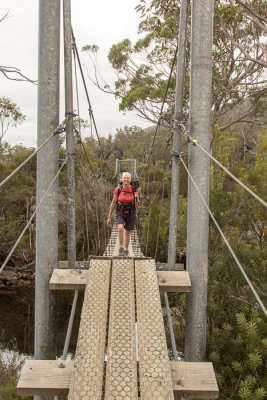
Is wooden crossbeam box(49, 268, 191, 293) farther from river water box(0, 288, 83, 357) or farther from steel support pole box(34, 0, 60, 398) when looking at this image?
river water box(0, 288, 83, 357)

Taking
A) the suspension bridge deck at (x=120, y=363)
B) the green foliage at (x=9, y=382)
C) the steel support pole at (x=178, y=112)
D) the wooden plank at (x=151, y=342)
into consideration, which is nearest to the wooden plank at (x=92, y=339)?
the suspension bridge deck at (x=120, y=363)

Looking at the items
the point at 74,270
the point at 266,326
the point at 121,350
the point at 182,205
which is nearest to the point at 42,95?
the point at 74,270

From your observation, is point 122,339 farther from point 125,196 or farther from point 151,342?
point 125,196

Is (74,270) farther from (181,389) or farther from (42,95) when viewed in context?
(42,95)

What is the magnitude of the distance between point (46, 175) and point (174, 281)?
89 centimetres

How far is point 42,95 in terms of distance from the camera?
6.18ft

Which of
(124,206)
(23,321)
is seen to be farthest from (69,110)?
(23,321)

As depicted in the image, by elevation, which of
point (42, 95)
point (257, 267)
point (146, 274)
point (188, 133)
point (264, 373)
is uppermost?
point (42, 95)

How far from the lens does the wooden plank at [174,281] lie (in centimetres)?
182

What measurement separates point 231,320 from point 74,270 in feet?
5.84

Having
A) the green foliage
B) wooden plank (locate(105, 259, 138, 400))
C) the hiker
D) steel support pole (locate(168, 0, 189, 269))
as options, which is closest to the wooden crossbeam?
wooden plank (locate(105, 259, 138, 400))

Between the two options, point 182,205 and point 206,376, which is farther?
point 182,205

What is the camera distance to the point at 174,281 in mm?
1837

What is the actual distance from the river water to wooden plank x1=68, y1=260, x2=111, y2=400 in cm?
578
